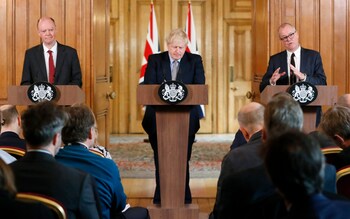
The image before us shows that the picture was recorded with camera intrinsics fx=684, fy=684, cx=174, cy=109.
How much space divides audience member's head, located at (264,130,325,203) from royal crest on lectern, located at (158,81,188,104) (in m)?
3.08

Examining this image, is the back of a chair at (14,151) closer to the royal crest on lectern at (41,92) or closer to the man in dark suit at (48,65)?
the royal crest on lectern at (41,92)

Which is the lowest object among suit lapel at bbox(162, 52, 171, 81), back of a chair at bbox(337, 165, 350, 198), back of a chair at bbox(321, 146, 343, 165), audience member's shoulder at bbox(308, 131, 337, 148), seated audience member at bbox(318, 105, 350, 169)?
back of a chair at bbox(337, 165, 350, 198)

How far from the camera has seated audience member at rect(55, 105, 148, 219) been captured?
129 inches

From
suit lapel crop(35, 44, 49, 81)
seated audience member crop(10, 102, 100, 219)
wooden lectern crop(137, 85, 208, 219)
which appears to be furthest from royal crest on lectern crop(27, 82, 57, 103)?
seated audience member crop(10, 102, 100, 219)

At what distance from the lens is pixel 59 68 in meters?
6.20

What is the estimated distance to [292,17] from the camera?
24.6ft

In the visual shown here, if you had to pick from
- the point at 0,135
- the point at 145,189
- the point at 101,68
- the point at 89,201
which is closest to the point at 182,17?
the point at 101,68

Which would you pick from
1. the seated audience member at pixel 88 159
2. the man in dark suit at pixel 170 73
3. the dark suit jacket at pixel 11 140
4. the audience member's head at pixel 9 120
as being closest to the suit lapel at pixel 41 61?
the man in dark suit at pixel 170 73

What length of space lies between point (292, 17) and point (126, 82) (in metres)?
5.67

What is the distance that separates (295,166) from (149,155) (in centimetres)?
805

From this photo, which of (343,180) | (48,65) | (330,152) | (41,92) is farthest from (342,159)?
(48,65)

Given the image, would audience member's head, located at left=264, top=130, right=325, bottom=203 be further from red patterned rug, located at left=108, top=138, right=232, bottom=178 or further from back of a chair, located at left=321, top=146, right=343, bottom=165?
red patterned rug, located at left=108, top=138, right=232, bottom=178

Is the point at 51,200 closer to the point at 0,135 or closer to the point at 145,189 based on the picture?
the point at 0,135

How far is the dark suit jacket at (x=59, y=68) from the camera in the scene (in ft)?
20.3
